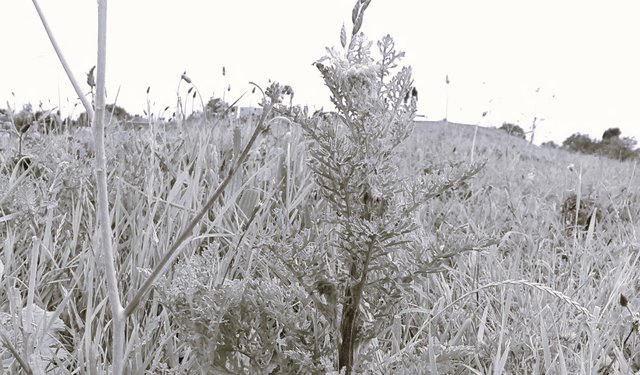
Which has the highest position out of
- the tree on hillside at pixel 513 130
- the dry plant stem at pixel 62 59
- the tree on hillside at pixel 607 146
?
the dry plant stem at pixel 62 59

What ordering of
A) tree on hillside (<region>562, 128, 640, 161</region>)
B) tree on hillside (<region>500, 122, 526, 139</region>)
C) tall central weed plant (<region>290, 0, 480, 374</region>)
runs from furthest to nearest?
tree on hillside (<region>562, 128, 640, 161</region>)
tree on hillside (<region>500, 122, 526, 139</region>)
tall central weed plant (<region>290, 0, 480, 374</region>)

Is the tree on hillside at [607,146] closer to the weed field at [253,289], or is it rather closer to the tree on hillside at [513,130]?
the tree on hillside at [513,130]

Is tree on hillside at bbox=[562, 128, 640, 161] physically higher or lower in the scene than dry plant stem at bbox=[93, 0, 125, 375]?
lower

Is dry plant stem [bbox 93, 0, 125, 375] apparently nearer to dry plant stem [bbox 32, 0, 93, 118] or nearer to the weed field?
dry plant stem [bbox 32, 0, 93, 118]

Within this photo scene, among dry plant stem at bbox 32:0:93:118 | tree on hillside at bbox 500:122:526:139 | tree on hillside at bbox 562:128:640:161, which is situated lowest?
tree on hillside at bbox 562:128:640:161

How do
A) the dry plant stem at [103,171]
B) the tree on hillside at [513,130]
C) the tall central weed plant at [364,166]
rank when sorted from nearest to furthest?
1. the dry plant stem at [103,171]
2. the tall central weed plant at [364,166]
3. the tree on hillside at [513,130]

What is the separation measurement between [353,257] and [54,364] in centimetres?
76

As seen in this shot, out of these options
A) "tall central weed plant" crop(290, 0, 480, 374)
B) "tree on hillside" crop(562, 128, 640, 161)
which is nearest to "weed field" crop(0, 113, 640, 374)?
"tall central weed plant" crop(290, 0, 480, 374)

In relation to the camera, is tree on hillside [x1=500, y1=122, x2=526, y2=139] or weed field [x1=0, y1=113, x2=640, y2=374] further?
tree on hillside [x1=500, y1=122, x2=526, y2=139]

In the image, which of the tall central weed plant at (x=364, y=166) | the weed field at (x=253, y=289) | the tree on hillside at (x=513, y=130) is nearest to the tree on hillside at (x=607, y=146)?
the tree on hillside at (x=513, y=130)

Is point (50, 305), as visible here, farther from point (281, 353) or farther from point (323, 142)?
point (323, 142)

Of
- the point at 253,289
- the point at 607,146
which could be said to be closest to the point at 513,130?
the point at 607,146

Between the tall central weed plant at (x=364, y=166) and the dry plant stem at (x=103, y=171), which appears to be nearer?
the dry plant stem at (x=103, y=171)

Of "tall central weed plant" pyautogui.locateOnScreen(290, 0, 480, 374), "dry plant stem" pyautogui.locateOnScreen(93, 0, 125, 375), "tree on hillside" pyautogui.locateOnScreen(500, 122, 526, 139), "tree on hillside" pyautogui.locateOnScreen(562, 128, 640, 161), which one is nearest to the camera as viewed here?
"dry plant stem" pyautogui.locateOnScreen(93, 0, 125, 375)
